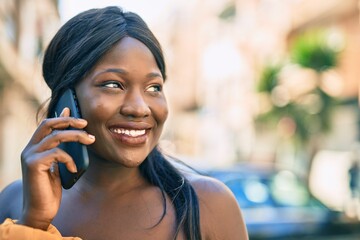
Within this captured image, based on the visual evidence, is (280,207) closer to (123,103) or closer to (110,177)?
(110,177)

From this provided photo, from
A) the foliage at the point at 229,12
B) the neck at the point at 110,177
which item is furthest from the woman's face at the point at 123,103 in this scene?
the foliage at the point at 229,12

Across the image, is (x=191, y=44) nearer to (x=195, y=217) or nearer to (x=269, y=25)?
(x=269, y=25)

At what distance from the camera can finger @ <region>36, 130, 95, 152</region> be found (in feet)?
4.47

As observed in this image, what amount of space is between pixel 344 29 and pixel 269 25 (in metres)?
7.95

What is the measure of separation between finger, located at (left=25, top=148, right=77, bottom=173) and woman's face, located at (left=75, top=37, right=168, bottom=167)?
0.58ft

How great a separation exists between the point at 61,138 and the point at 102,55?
0.98 ft

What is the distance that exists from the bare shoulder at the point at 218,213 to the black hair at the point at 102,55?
0.03m

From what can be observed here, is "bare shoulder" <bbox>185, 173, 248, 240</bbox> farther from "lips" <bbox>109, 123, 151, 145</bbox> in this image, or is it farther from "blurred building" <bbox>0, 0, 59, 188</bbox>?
"blurred building" <bbox>0, 0, 59, 188</bbox>

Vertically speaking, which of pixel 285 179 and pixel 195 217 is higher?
pixel 195 217

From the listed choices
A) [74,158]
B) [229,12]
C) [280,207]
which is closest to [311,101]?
[280,207]

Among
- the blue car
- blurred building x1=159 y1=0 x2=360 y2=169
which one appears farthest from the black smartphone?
blurred building x1=159 y1=0 x2=360 y2=169

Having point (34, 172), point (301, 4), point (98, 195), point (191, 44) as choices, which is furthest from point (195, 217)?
point (191, 44)

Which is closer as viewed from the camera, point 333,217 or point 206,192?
point 206,192

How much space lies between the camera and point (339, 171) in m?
20.9
